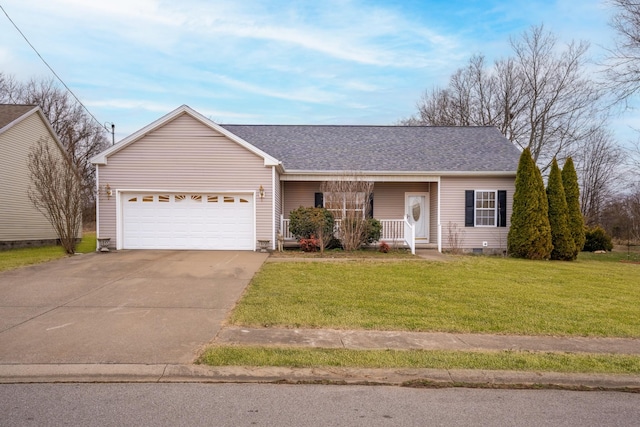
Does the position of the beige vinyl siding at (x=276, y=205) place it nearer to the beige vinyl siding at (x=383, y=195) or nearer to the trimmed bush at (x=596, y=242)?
the beige vinyl siding at (x=383, y=195)

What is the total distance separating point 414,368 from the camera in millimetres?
4941

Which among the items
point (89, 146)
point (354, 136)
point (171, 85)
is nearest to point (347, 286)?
point (354, 136)

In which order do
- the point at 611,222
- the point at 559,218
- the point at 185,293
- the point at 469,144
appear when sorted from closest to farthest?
1. the point at 185,293
2. the point at 559,218
3. the point at 469,144
4. the point at 611,222

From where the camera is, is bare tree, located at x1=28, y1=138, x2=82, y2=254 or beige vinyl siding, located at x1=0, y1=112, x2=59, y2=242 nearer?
bare tree, located at x1=28, y1=138, x2=82, y2=254

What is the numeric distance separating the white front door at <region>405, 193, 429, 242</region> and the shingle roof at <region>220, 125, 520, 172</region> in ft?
5.34

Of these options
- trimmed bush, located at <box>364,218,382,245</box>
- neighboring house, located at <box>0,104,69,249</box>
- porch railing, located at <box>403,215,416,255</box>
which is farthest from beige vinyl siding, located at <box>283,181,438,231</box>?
neighboring house, located at <box>0,104,69,249</box>

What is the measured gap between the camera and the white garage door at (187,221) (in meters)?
15.8

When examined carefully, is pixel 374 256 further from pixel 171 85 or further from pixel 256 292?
pixel 171 85

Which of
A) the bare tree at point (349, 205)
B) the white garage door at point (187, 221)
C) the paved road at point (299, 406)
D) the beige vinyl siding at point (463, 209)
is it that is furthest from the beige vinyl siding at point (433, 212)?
the paved road at point (299, 406)

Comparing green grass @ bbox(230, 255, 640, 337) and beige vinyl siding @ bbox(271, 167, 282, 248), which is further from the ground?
beige vinyl siding @ bbox(271, 167, 282, 248)

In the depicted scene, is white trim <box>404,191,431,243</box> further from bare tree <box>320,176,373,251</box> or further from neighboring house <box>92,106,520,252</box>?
bare tree <box>320,176,373,251</box>

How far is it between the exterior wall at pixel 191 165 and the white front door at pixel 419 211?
641cm

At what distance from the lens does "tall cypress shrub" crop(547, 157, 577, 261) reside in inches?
621

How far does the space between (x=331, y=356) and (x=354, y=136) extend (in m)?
17.0
